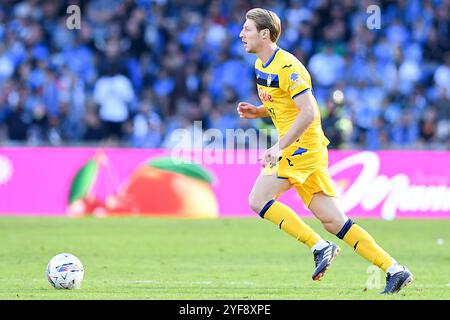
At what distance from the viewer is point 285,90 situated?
340 inches

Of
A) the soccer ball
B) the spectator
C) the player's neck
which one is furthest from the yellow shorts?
the spectator

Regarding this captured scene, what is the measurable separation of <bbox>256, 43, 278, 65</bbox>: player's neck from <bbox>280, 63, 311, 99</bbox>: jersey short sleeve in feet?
0.75

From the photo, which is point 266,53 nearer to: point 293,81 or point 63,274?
point 293,81

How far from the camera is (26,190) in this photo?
18.3 meters

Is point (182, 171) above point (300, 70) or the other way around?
the other way around

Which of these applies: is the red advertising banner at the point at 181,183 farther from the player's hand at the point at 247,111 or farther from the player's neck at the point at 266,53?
the player's neck at the point at 266,53

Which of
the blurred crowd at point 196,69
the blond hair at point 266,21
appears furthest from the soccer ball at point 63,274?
the blurred crowd at point 196,69

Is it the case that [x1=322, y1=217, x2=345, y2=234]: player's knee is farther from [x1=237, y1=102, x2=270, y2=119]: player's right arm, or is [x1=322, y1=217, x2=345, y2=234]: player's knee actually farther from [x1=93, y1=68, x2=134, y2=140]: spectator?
[x1=93, y1=68, x2=134, y2=140]: spectator

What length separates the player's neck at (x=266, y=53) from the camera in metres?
8.76

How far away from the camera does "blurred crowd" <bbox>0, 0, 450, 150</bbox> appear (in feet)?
66.5

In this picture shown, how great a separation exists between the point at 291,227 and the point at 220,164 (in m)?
9.60

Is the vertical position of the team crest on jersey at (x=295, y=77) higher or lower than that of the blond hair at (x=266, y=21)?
lower
